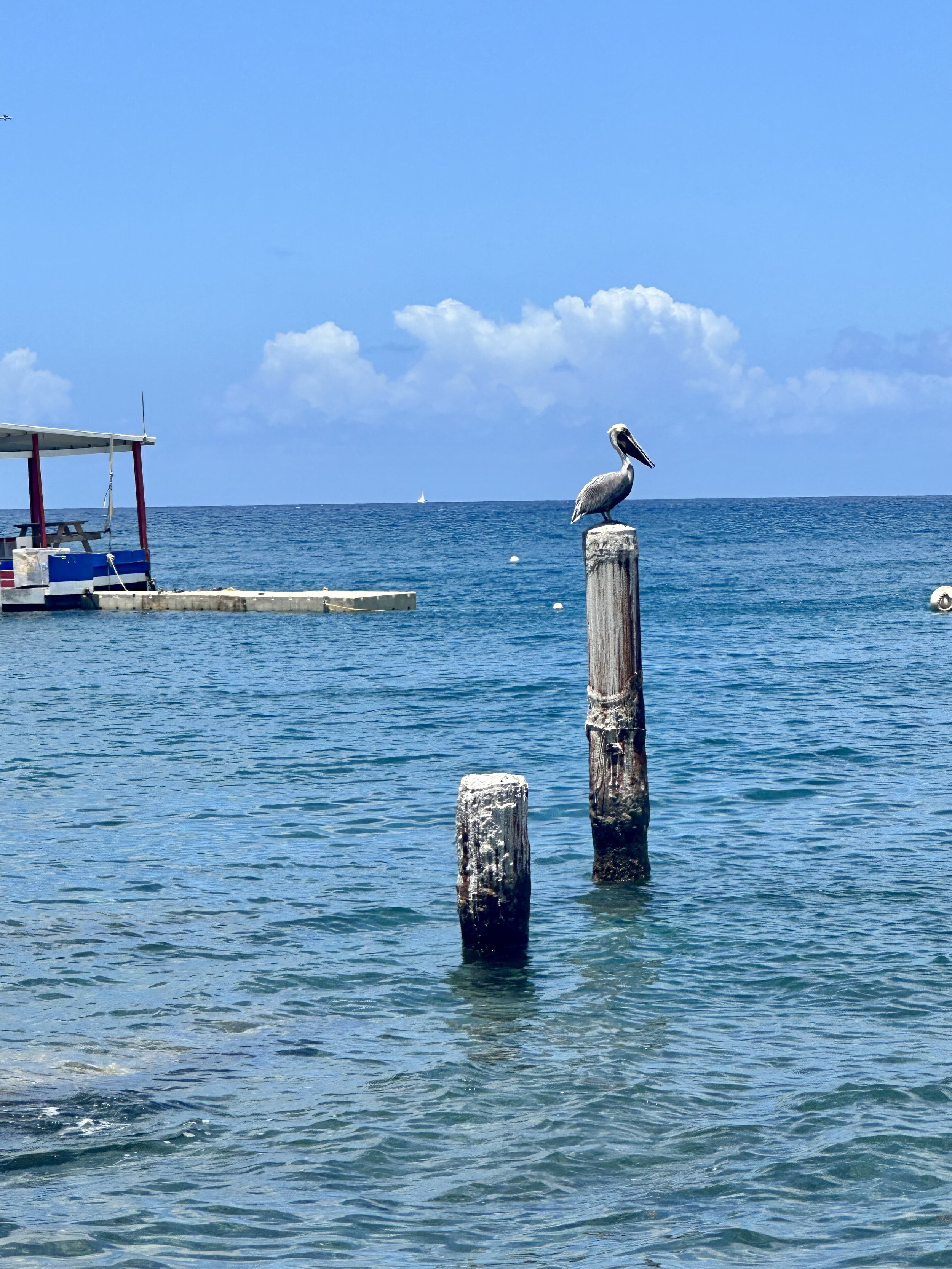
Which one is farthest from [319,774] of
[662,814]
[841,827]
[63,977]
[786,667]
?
[786,667]

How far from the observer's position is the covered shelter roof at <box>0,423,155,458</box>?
36594 mm

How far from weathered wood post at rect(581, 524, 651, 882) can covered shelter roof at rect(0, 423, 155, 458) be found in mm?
27234

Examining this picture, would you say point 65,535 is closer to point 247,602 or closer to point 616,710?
point 247,602

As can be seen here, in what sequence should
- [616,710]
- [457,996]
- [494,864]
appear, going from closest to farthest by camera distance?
[457,996] → [494,864] → [616,710]

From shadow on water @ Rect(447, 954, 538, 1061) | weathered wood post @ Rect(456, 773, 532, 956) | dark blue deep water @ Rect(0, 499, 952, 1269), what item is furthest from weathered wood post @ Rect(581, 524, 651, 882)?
shadow on water @ Rect(447, 954, 538, 1061)

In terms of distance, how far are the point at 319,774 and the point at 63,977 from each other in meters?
7.52

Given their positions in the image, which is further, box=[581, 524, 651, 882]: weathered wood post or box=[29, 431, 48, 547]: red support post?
box=[29, 431, 48, 547]: red support post

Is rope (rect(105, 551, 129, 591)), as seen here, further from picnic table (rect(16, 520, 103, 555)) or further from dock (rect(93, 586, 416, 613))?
picnic table (rect(16, 520, 103, 555))

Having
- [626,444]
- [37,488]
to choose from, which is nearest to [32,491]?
[37,488]

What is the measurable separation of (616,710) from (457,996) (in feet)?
9.41

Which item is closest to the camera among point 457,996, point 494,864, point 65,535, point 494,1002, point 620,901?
point 494,1002

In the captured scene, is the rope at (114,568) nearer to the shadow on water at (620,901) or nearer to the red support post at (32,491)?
the red support post at (32,491)

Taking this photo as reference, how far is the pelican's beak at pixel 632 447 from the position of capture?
12.9 metres

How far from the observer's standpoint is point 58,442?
39.0 metres
